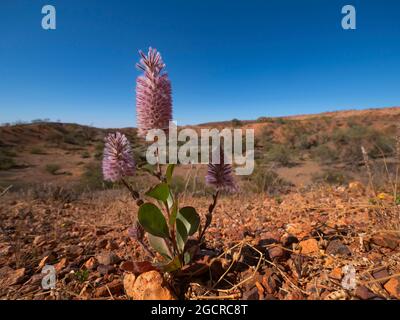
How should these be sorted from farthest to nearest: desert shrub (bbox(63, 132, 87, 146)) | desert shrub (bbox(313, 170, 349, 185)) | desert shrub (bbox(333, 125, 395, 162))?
desert shrub (bbox(63, 132, 87, 146)) < desert shrub (bbox(333, 125, 395, 162)) < desert shrub (bbox(313, 170, 349, 185))

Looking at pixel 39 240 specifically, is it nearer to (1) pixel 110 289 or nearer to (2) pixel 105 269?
(2) pixel 105 269

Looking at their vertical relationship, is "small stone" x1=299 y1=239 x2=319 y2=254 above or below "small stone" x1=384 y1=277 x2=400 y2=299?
above

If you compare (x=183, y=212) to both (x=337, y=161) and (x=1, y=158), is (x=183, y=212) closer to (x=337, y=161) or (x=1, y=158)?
(x=337, y=161)

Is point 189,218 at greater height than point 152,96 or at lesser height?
lesser

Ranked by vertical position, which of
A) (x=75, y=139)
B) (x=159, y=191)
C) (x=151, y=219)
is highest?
(x=75, y=139)

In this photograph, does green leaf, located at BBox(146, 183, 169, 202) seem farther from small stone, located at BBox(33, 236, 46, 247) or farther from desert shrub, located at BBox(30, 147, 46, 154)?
desert shrub, located at BBox(30, 147, 46, 154)

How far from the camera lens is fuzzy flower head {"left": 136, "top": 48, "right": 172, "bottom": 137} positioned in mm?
2225

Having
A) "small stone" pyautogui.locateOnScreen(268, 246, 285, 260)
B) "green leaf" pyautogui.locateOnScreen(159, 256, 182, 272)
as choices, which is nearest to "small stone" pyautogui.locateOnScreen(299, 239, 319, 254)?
"small stone" pyautogui.locateOnScreen(268, 246, 285, 260)

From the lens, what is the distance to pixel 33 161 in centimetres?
2372

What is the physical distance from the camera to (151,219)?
200 cm

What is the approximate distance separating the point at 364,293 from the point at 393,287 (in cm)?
28

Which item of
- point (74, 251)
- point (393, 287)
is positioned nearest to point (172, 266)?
point (74, 251)

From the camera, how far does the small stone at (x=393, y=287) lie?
1994mm

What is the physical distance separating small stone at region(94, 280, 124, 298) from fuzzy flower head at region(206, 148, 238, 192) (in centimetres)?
122
